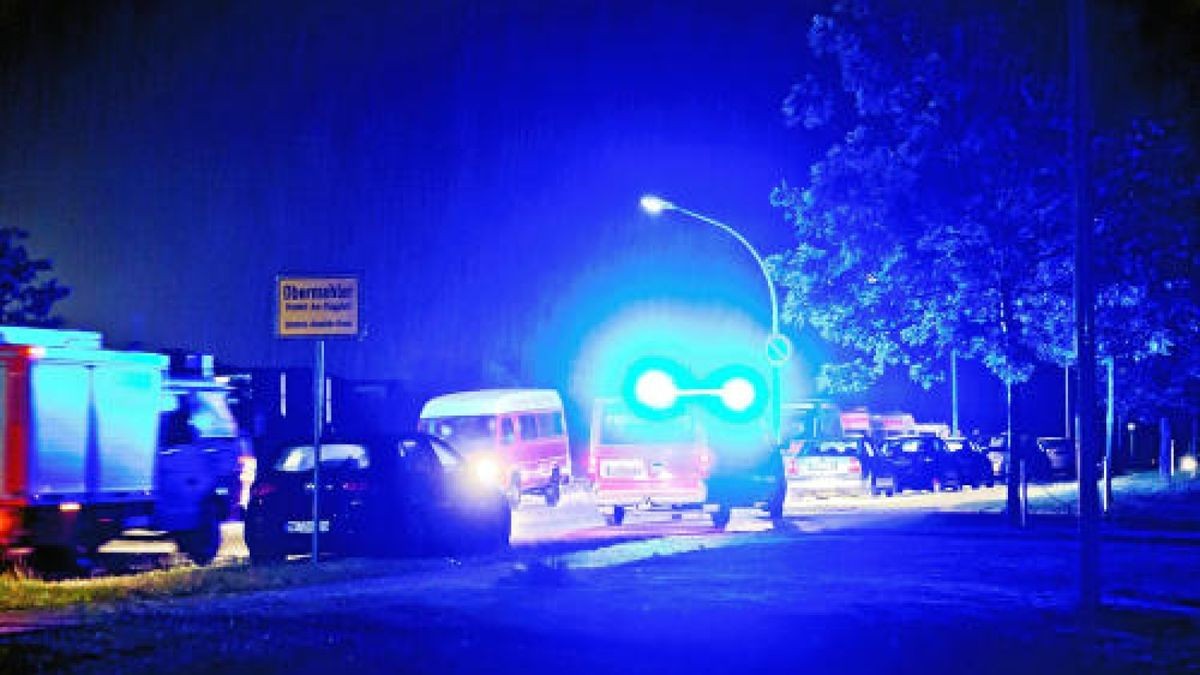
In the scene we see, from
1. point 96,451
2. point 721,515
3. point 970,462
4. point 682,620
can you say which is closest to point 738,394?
point 682,620

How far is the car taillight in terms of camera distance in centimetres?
2021

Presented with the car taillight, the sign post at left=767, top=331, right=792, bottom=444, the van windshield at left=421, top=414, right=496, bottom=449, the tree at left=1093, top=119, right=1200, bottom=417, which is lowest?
the car taillight

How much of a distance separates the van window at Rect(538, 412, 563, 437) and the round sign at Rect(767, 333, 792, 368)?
37.8 feet

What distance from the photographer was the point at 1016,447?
27.5 metres

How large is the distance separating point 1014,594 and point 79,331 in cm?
1117

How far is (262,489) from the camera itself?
20266mm

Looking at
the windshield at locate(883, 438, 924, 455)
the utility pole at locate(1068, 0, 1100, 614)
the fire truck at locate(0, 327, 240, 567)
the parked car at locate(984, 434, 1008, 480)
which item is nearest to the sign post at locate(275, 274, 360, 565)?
the fire truck at locate(0, 327, 240, 567)

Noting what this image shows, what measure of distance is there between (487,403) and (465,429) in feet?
2.44

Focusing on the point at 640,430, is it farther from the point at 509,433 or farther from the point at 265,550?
the point at 509,433

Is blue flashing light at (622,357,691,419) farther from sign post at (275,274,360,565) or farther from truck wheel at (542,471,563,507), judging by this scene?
truck wheel at (542,471,563,507)

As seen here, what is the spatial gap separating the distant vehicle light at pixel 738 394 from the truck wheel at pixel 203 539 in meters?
7.31

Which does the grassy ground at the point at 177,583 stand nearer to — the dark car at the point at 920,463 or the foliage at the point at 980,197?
the foliage at the point at 980,197

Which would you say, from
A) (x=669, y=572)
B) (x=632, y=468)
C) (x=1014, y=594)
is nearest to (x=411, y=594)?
(x=669, y=572)

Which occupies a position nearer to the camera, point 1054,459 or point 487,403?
point 487,403
